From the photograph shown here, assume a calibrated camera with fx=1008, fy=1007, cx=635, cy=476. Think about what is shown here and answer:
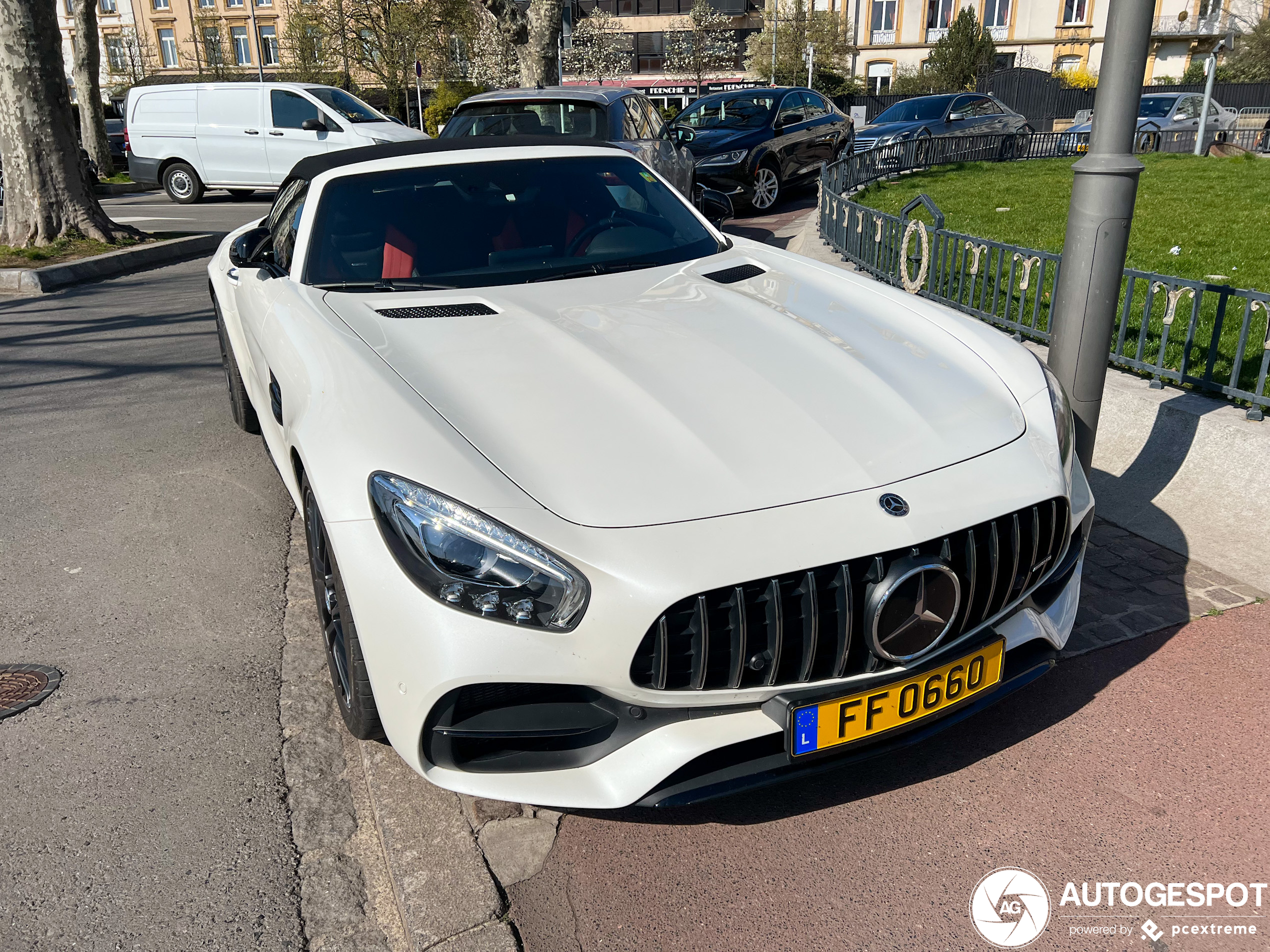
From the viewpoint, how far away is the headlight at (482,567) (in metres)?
2.12

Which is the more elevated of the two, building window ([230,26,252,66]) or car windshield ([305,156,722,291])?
building window ([230,26,252,66])

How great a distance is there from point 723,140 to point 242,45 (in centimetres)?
6444

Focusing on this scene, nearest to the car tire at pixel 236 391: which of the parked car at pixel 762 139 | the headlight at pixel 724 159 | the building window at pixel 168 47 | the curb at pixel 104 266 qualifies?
the curb at pixel 104 266

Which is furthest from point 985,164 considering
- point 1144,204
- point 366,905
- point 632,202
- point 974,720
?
point 366,905

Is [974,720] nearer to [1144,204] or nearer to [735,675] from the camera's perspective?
[735,675]

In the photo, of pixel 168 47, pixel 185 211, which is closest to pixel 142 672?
pixel 185 211

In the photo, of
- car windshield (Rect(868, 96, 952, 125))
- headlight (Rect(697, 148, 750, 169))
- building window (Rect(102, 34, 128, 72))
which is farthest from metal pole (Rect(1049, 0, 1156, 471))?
building window (Rect(102, 34, 128, 72))

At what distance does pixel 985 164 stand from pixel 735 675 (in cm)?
1802

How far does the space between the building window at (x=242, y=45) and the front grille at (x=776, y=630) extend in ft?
237

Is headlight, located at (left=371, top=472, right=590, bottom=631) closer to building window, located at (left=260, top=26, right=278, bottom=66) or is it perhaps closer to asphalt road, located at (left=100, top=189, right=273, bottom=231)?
asphalt road, located at (left=100, top=189, right=273, bottom=231)

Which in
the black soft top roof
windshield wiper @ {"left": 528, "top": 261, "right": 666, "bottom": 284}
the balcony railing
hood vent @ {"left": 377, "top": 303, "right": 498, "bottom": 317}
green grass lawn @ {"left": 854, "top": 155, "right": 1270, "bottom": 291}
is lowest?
green grass lawn @ {"left": 854, "top": 155, "right": 1270, "bottom": 291}

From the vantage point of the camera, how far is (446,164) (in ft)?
13.1

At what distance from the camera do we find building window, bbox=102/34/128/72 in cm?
6325

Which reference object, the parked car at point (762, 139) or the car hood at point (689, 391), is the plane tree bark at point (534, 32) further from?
the car hood at point (689, 391)
